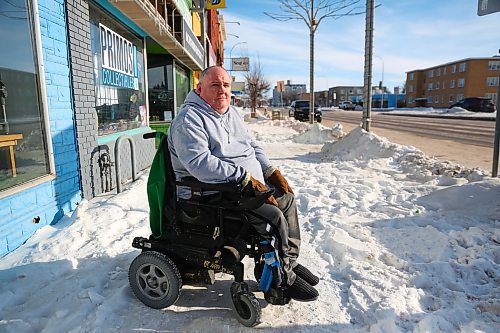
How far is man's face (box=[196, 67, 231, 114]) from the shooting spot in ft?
8.74

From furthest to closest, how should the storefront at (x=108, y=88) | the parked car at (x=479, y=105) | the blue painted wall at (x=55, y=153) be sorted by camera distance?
the parked car at (x=479, y=105) < the storefront at (x=108, y=88) < the blue painted wall at (x=55, y=153)

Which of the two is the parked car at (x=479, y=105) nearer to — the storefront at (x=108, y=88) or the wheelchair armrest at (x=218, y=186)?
the storefront at (x=108, y=88)

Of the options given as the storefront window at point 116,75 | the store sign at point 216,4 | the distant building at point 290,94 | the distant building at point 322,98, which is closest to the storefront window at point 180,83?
the store sign at point 216,4

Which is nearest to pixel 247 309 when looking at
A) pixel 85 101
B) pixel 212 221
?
pixel 212 221

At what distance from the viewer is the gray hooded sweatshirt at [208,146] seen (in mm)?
2398

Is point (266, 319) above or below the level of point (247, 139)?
below

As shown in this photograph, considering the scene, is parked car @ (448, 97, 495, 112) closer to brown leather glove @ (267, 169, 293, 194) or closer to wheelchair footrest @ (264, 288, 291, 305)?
brown leather glove @ (267, 169, 293, 194)

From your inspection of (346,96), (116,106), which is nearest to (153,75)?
(116,106)

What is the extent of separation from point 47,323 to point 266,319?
1496 millimetres

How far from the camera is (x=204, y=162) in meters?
2.39

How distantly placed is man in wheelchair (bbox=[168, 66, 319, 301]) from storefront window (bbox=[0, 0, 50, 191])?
212 centimetres

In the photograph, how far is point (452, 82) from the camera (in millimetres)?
65875

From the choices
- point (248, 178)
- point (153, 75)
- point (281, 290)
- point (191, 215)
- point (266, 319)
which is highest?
point (153, 75)

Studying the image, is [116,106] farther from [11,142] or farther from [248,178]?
[248,178]
